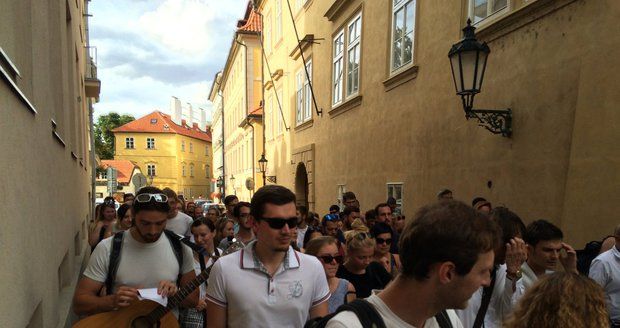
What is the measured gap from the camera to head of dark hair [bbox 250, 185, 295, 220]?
2459mm

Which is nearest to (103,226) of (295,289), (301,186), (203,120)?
(295,289)

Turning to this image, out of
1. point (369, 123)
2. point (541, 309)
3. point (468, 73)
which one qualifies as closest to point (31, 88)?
point (541, 309)

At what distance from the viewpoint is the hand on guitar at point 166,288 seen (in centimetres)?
288

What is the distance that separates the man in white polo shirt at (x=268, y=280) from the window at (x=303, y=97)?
568 inches

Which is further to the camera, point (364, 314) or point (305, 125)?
point (305, 125)

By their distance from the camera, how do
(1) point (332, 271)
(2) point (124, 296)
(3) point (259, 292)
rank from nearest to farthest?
(3) point (259, 292) < (2) point (124, 296) < (1) point (332, 271)

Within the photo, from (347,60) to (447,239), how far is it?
39.7 feet

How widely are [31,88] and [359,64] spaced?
9438mm

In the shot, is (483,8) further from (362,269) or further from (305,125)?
(305,125)

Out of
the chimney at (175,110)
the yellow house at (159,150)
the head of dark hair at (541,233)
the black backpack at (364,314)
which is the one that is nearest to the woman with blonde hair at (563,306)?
the black backpack at (364,314)

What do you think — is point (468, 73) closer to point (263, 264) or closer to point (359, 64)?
point (263, 264)

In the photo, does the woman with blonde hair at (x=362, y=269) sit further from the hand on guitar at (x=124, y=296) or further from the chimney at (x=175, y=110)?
the chimney at (x=175, y=110)

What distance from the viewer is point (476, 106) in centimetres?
698

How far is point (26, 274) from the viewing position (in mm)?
2715
